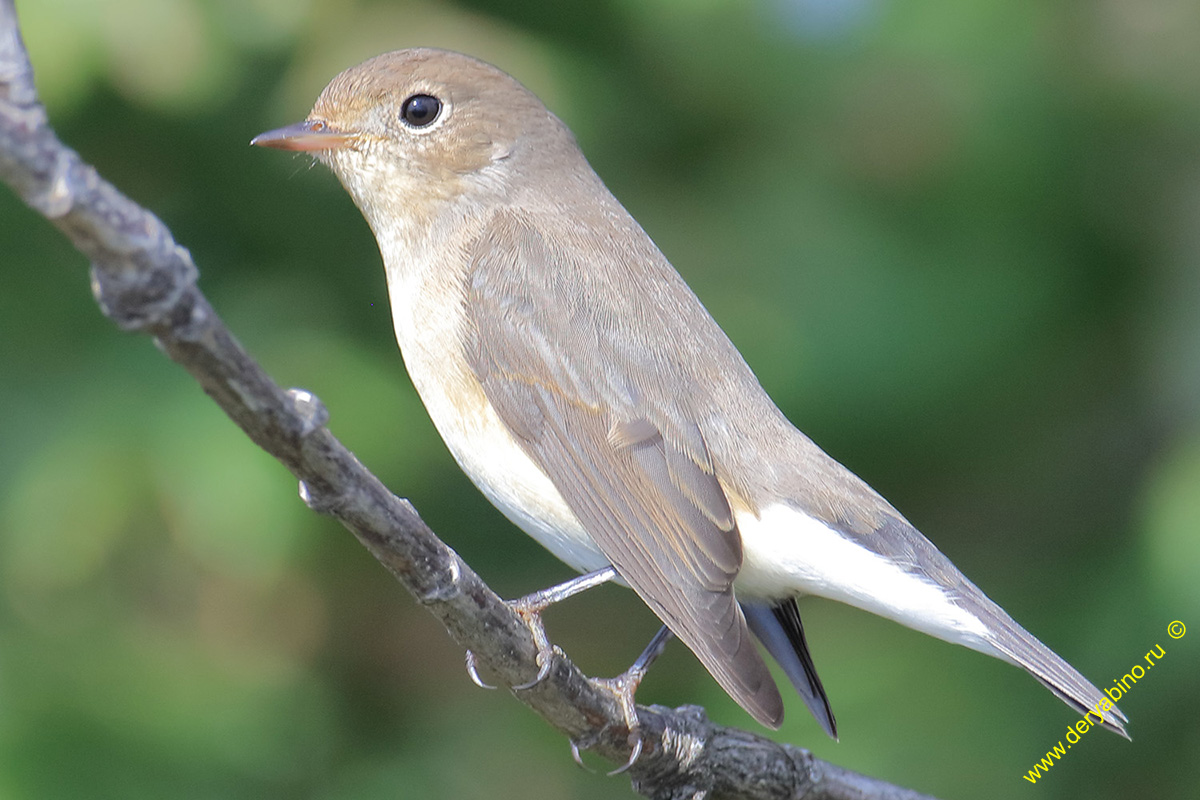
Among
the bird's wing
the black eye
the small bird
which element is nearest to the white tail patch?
the small bird

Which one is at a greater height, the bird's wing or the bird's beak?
the bird's beak

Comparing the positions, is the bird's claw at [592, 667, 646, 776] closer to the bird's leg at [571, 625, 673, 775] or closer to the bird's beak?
the bird's leg at [571, 625, 673, 775]

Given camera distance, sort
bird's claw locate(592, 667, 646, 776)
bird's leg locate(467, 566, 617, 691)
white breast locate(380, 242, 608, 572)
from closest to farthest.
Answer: bird's leg locate(467, 566, 617, 691)
bird's claw locate(592, 667, 646, 776)
white breast locate(380, 242, 608, 572)

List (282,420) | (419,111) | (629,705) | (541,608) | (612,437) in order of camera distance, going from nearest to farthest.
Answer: (282,420) < (541,608) < (629,705) < (612,437) < (419,111)

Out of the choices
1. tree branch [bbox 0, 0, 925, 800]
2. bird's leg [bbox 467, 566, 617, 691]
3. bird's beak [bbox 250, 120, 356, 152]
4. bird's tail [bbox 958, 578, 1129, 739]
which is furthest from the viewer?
bird's beak [bbox 250, 120, 356, 152]

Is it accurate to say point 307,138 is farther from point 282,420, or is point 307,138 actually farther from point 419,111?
point 282,420

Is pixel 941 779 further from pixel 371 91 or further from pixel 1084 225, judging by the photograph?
pixel 371 91

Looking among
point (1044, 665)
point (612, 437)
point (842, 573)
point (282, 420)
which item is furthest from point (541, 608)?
point (282, 420)

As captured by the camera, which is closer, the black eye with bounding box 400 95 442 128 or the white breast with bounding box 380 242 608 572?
the white breast with bounding box 380 242 608 572
